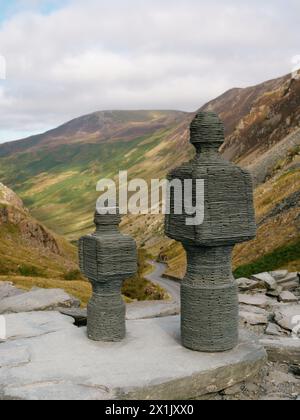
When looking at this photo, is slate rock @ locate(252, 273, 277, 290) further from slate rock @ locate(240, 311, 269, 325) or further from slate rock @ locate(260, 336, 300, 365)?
slate rock @ locate(260, 336, 300, 365)

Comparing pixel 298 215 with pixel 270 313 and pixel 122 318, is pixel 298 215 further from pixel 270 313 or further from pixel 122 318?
pixel 122 318

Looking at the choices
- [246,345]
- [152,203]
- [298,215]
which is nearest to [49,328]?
[246,345]

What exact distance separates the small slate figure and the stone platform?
1.37 ft

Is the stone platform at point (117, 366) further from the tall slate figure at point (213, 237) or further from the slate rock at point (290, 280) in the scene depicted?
the slate rock at point (290, 280)

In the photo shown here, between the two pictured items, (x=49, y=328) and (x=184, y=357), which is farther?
(x=49, y=328)

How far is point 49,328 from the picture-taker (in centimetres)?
1360

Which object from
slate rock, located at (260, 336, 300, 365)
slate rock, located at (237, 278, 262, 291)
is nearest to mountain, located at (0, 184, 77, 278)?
slate rock, located at (237, 278, 262, 291)

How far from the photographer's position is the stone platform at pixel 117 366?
31.1 feet

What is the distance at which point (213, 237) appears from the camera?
36.1ft

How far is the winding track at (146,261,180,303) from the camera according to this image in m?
59.4

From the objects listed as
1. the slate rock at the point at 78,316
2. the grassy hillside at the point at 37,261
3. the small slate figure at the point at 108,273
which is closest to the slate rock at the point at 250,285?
the slate rock at the point at 78,316

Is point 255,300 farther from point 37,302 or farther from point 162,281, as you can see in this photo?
point 162,281
